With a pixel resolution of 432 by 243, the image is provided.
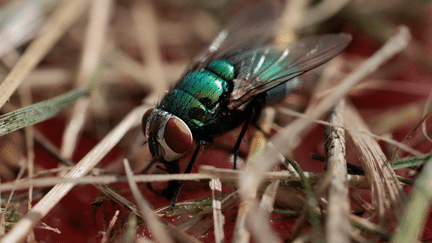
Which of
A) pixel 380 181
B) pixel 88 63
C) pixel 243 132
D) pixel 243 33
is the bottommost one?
pixel 380 181

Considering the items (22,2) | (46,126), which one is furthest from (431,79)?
(22,2)

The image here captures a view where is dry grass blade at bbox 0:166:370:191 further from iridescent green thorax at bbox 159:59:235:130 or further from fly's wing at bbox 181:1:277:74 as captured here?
fly's wing at bbox 181:1:277:74

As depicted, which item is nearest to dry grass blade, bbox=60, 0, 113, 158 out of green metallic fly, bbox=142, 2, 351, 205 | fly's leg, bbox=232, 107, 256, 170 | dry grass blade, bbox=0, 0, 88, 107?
dry grass blade, bbox=0, 0, 88, 107

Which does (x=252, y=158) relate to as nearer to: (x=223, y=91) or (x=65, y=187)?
(x=223, y=91)

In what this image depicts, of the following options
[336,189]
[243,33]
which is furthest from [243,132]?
[243,33]

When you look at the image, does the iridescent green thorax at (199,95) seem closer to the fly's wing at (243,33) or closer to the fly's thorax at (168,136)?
the fly's thorax at (168,136)

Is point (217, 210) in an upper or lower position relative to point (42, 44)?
lower
